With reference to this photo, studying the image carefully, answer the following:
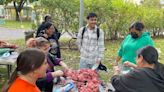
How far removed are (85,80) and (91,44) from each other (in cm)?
187

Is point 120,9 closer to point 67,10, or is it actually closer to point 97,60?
point 67,10

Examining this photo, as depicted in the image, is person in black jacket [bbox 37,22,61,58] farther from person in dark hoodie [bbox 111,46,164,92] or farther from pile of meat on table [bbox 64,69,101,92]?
person in dark hoodie [bbox 111,46,164,92]

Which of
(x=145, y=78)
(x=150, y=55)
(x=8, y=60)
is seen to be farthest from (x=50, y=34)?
(x=145, y=78)

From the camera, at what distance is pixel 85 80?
5.10m

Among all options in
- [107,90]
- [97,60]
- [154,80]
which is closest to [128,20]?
[97,60]

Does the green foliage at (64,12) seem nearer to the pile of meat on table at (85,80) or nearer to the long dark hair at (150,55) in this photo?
the pile of meat on table at (85,80)

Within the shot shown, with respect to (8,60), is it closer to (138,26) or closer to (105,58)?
(138,26)

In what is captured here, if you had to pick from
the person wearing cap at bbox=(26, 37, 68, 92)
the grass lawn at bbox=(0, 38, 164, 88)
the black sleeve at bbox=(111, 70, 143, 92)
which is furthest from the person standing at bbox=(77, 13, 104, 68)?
the black sleeve at bbox=(111, 70, 143, 92)

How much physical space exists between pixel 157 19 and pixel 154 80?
16936 millimetres

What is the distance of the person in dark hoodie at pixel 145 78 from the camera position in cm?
357

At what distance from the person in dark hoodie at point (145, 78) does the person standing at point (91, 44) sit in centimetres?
303

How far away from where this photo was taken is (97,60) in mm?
6883

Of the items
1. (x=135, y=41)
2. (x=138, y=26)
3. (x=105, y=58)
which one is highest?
(x=138, y=26)

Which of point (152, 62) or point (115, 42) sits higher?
point (152, 62)
